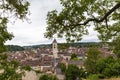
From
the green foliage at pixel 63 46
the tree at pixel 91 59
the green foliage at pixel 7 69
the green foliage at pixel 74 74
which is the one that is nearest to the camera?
the green foliage at pixel 7 69

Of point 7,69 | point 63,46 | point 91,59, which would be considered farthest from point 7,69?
point 91,59

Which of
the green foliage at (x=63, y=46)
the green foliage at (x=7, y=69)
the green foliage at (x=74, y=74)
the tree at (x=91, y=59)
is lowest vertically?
the green foliage at (x=74, y=74)

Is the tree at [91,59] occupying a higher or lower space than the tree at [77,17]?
lower

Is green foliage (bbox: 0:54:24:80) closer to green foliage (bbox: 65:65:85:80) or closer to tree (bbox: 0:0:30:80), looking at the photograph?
tree (bbox: 0:0:30:80)

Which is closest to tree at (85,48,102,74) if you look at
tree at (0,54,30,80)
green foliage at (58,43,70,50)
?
green foliage at (58,43,70,50)

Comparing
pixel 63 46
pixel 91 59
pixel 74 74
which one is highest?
pixel 63 46

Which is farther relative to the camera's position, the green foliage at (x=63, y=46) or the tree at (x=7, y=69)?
the green foliage at (x=63, y=46)

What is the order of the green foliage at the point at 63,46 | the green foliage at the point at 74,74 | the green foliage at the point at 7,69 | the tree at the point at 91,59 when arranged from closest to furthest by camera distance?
the green foliage at the point at 7,69
the green foliage at the point at 63,46
the tree at the point at 91,59
the green foliage at the point at 74,74

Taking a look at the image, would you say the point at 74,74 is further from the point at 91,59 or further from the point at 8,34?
the point at 8,34

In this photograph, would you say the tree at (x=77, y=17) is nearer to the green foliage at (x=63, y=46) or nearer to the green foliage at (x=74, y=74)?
the green foliage at (x=63, y=46)

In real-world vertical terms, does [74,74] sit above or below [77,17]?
below

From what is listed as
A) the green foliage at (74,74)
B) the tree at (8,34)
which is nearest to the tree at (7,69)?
the tree at (8,34)

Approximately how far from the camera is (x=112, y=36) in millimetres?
11742

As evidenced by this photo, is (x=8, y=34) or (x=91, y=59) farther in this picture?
(x=91, y=59)
